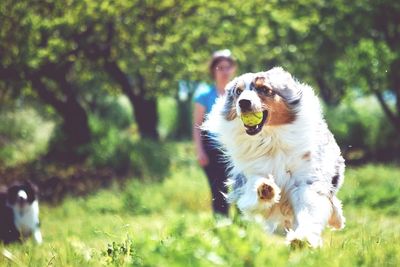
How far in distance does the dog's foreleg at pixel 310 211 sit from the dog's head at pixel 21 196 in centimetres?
489

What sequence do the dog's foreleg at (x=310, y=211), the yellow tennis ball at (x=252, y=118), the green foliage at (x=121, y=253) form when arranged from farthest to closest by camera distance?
the yellow tennis ball at (x=252, y=118)
the dog's foreleg at (x=310, y=211)
the green foliage at (x=121, y=253)

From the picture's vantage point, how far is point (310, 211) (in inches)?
168

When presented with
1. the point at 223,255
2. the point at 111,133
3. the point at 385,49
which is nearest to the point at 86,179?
the point at 111,133

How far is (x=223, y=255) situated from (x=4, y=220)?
635cm

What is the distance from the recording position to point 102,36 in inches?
545

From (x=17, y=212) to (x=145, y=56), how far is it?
7113 mm

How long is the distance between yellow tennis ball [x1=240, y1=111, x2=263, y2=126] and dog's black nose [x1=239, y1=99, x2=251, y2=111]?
0.22 ft

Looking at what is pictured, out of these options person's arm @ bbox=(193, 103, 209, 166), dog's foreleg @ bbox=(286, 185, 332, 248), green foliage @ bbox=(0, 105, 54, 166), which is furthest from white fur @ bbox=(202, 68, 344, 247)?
green foliage @ bbox=(0, 105, 54, 166)

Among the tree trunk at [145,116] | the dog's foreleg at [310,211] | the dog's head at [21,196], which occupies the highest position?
the dog's foreleg at [310,211]

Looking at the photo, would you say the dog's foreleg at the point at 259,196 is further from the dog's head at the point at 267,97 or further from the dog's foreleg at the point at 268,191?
the dog's head at the point at 267,97

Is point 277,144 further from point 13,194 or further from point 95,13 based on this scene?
point 95,13

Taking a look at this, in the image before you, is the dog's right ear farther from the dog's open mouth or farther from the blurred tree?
the blurred tree

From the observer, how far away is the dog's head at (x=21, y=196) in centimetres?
826

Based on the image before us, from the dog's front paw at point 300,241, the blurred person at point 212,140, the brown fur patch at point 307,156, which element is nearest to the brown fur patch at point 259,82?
the brown fur patch at point 307,156
